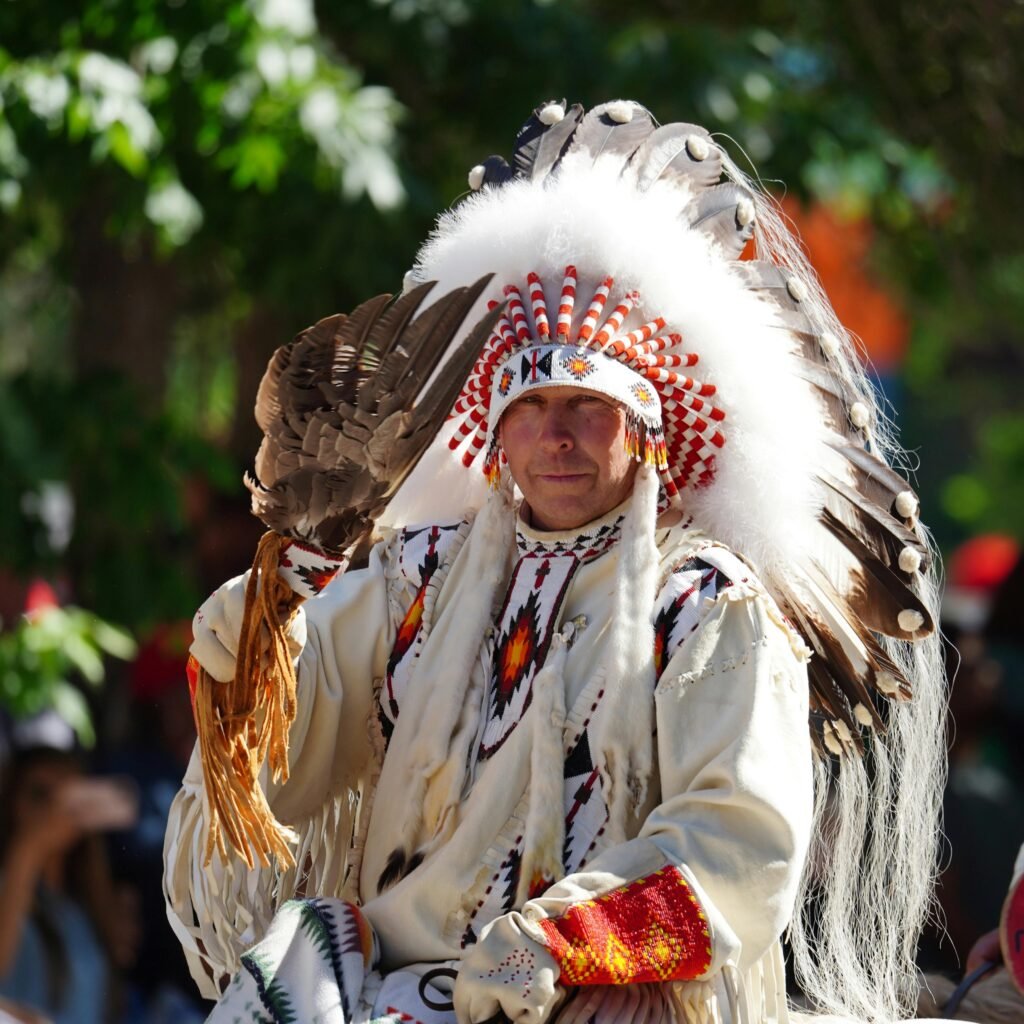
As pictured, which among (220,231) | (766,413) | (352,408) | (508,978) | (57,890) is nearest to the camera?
(508,978)

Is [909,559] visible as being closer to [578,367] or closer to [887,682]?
[887,682]

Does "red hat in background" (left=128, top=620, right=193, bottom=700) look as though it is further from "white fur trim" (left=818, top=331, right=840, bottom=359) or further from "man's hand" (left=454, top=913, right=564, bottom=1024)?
"man's hand" (left=454, top=913, right=564, bottom=1024)

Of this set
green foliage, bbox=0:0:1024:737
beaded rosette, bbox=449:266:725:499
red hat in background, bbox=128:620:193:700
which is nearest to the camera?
beaded rosette, bbox=449:266:725:499

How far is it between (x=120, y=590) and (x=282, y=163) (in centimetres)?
146

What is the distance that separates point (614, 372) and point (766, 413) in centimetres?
28

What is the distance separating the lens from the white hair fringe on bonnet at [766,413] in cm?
308

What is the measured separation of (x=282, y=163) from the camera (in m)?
5.14

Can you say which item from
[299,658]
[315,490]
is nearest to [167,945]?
[299,658]

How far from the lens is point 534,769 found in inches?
115

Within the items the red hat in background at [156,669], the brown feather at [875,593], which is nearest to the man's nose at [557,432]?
the brown feather at [875,593]

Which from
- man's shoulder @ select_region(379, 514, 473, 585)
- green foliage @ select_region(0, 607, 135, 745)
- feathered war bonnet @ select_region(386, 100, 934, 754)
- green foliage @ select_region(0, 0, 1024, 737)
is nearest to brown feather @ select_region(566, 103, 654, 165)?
feathered war bonnet @ select_region(386, 100, 934, 754)

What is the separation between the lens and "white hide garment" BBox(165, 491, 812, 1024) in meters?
2.78

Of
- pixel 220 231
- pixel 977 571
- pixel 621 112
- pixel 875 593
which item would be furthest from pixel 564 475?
pixel 977 571

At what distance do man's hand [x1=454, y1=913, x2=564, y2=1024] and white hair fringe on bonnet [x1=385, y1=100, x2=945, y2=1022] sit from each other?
58cm
